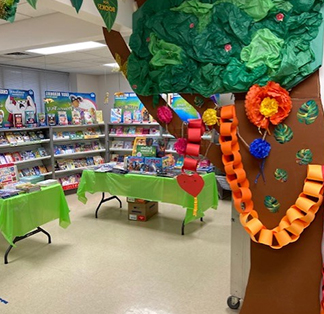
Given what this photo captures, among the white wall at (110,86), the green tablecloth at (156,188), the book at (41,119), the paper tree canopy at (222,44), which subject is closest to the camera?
the paper tree canopy at (222,44)

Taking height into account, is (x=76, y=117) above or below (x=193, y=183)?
above

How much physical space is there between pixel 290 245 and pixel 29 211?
277 cm

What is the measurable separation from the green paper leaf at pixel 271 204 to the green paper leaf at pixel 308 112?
0.49 meters

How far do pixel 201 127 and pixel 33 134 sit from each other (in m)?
4.95

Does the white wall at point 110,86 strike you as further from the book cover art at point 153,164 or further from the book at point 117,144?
the book cover art at point 153,164

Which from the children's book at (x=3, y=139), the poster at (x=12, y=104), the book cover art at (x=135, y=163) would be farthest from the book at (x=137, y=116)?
the children's book at (x=3, y=139)

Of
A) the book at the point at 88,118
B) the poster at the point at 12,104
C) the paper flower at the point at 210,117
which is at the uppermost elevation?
the poster at the point at 12,104

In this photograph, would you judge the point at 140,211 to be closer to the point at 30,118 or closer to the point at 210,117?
the point at 30,118

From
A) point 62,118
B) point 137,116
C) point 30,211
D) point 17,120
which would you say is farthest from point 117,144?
point 30,211

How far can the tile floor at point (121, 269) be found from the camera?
268 cm

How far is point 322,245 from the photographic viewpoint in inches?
67.8

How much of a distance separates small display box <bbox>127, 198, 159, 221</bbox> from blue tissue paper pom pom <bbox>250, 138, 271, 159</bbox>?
3067 mm

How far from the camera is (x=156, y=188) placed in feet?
13.4

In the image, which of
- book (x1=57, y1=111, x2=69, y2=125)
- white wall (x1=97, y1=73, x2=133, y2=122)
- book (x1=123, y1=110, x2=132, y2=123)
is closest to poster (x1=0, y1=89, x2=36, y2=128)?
book (x1=57, y1=111, x2=69, y2=125)
